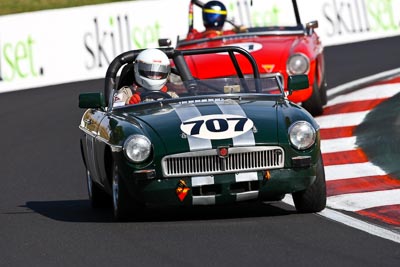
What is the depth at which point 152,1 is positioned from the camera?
79.0 feet

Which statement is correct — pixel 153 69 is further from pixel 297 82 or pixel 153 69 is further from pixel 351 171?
pixel 351 171

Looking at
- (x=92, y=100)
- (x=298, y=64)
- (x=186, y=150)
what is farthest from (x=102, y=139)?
(x=298, y=64)

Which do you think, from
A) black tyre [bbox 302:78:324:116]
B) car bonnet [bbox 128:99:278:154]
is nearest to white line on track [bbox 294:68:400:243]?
black tyre [bbox 302:78:324:116]

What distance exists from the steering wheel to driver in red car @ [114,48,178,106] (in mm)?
11

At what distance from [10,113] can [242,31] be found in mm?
4670

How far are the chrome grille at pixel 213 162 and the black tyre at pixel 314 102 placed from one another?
21.0ft

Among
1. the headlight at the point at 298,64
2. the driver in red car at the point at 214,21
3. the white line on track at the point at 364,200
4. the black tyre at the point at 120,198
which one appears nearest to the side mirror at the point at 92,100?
the black tyre at the point at 120,198

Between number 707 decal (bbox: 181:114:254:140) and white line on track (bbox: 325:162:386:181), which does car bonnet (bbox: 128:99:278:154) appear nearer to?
number 707 decal (bbox: 181:114:254:140)

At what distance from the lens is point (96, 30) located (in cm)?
2312

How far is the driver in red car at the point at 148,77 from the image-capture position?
10117 millimetres

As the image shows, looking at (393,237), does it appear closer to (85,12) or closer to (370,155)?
(370,155)

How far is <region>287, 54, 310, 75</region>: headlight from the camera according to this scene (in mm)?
14422

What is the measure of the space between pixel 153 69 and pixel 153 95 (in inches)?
8.4

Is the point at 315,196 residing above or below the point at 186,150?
below
